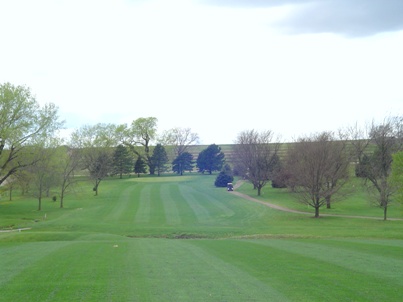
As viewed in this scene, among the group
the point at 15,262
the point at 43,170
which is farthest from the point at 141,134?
the point at 15,262

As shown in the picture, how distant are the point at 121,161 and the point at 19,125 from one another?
61884 millimetres

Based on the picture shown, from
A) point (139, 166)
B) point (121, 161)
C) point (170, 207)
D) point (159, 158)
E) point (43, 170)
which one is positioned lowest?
point (170, 207)

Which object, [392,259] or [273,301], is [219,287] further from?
[392,259]

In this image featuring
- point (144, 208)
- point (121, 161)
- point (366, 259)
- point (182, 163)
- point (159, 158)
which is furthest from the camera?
point (182, 163)

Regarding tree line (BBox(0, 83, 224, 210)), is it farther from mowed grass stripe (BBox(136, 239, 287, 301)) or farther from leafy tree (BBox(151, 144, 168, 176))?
mowed grass stripe (BBox(136, 239, 287, 301))

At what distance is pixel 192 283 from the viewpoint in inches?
420

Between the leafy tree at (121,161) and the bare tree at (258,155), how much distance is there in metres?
33.6

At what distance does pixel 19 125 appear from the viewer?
4528 cm

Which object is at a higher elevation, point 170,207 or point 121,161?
point 121,161

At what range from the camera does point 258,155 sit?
74.4 metres

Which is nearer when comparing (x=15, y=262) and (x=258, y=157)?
(x=15, y=262)

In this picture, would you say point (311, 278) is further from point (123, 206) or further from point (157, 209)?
point (123, 206)

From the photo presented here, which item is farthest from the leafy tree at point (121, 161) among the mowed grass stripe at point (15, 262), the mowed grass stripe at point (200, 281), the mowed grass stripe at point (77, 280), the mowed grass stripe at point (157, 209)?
the mowed grass stripe at point (200, 281)

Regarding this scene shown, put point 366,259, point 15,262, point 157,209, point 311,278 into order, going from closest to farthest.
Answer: point 311,278 < point 15,262 < point 366,259 < point 157,209
